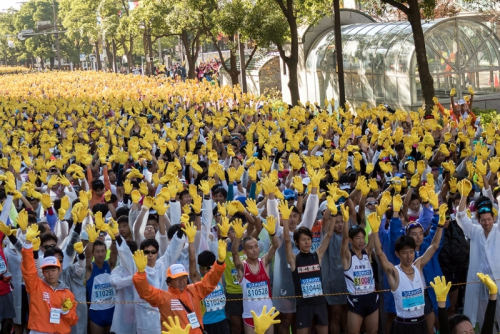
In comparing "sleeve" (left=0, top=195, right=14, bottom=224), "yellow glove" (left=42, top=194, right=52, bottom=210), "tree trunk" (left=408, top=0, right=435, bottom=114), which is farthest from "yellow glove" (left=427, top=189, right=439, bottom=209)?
"tree trunk" (left=408, top=0, right=435, bottom=114)

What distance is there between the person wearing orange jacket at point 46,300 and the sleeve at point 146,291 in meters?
0.82

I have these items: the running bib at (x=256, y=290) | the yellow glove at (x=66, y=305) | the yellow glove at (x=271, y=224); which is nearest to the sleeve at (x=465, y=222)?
the yellow glove at (x=271, y=224)

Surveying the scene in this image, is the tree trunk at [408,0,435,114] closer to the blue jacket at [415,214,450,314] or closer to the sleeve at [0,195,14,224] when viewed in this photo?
the blue jacket at [415,214,450,314]

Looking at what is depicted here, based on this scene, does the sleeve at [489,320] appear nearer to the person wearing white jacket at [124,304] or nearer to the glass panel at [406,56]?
the person wearing white jacket at [124,304]

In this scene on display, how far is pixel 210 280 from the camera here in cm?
561

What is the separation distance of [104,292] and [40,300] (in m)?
0.80

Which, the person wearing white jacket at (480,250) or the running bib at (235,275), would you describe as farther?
the running bib at (235,275)

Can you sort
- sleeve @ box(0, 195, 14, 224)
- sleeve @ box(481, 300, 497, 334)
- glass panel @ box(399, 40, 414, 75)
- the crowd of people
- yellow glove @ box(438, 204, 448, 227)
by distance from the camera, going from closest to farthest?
1. sleeve @ box(481, 300, 497, 334)
2. the crowd of people
3. yellow glove @ box(438, 204, 448, 227)
4. sleeve @ box(0, 195, 14, 224)
5. glass panel @ box(399, 40, 414, 75)

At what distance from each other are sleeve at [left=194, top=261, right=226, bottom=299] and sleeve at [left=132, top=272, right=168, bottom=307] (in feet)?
0.88

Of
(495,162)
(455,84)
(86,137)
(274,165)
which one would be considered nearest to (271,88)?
(455,84)

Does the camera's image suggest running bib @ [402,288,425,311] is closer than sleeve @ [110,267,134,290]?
Yes

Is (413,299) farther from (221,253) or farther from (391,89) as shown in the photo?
(391,89)

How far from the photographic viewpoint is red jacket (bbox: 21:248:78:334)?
19.1 feet

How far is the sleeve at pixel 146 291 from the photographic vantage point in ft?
17.5
